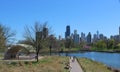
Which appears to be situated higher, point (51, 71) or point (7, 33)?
point (7, 33)

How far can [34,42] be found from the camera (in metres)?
60.4

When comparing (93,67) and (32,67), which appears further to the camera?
(93,67)

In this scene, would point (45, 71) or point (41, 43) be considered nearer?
point (45, 71)

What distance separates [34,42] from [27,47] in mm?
5578

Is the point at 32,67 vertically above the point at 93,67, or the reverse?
the point at 32,67

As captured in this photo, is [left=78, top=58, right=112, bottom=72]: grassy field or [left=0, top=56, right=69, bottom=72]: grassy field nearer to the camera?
[left=0, top=56, right=69, bottom=72]: grassy field

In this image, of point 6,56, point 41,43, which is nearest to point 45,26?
point 41,43

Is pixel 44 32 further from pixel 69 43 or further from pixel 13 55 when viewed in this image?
pixel 69 43

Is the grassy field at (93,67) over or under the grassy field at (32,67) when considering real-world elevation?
under

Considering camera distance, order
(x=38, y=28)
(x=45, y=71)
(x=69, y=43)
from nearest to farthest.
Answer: (x=45, y=71), (x=38, y=28), (x=69, y=43)

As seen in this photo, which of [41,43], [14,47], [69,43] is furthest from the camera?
[69,43]

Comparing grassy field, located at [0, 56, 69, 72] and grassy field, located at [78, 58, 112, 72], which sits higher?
grassy field, located at [0, 56, 69, 72]

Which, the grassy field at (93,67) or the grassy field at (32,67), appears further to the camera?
the grassy field at (93,67)

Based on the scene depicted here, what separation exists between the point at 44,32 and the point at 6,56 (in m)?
13.3
